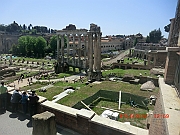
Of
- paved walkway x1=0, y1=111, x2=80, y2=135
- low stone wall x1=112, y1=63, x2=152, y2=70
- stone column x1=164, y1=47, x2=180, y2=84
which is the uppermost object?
stone column x1=164, y1=47, x2=180, y2=84

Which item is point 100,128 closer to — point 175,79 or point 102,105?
point 175,79

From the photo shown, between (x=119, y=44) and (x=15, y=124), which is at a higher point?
(x=119, y=44)

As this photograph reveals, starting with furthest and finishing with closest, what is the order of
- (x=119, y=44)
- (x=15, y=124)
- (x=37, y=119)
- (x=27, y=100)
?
(x=119, y=44)
(x=27, y=100)
(x=15, y=124)
(x=37, y=119)

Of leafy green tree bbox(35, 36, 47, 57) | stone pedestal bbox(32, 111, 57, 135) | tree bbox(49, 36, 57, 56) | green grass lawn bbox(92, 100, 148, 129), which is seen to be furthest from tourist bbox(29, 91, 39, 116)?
leafy green tree bbox(35, 36, 47, 57)

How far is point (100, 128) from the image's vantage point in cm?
458

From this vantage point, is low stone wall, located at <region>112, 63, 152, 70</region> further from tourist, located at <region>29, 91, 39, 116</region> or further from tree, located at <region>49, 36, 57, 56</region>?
tree, located at <region>49, 36, 57, 56</region>

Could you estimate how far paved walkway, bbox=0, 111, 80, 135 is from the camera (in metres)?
4.84

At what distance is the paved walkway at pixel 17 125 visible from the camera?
15.9 feet

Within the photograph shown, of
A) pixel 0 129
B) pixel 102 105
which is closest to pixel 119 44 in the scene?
pixel 102 105

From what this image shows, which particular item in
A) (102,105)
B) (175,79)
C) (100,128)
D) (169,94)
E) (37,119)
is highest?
(175,79)

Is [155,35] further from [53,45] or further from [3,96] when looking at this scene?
[3,96]

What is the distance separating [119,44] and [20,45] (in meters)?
61.2

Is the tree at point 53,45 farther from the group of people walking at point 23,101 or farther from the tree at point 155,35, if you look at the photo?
the group of people walking at point 23,101

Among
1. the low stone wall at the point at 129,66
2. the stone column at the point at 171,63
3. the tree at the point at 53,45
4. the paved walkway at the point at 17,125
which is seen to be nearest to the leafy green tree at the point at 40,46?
the tree at the point at 53,45
